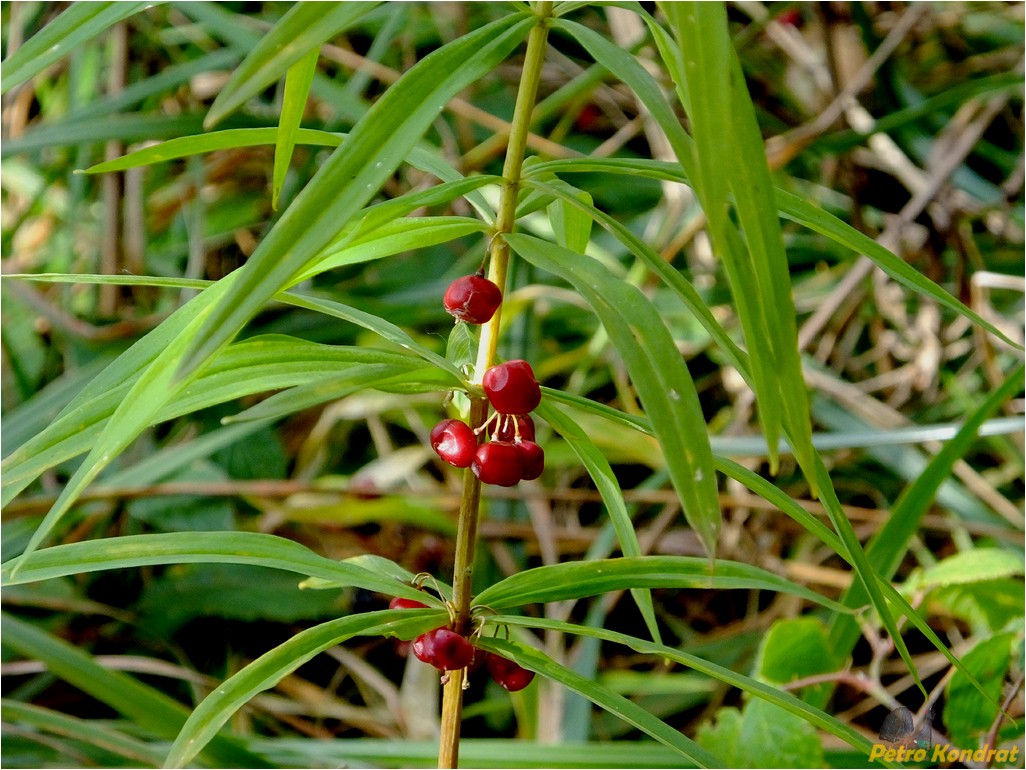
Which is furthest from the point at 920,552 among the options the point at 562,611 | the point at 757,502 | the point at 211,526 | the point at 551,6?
the point at 551,6

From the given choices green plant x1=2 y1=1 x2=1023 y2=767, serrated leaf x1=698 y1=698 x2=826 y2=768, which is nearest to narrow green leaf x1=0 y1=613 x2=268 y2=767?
green plant x1=2 y1=1 x2=1023 y2=767

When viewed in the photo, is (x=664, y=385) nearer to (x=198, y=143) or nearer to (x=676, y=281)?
(x=676, y=281)

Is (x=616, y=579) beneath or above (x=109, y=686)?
beneath

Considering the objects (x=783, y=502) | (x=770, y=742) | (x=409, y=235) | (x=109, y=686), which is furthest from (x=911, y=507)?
(x=109, y=686)

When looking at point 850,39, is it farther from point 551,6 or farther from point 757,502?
point 551,6

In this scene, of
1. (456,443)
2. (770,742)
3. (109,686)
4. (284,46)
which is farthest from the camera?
(109,686)
